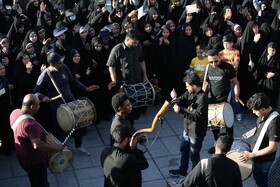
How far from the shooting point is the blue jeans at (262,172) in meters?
6.05

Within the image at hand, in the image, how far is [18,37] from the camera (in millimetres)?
10180

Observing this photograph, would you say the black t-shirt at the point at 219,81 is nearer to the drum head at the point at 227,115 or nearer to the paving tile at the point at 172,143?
the drum head at the point at 227,115

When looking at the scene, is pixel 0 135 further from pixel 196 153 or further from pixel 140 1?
pixel 140 1

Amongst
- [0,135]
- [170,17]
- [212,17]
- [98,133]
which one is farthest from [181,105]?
[170,17]

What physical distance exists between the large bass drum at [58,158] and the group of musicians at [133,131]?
0.09 metres

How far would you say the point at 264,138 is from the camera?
19.3 ft

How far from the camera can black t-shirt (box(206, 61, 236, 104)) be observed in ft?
25.7

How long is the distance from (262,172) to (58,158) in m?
2.64

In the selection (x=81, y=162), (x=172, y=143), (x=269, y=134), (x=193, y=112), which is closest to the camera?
(x=269, y=134)

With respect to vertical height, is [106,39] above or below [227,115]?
above

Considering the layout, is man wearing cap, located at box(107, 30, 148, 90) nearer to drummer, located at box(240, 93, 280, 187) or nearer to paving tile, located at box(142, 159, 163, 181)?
paving tile, located at box(142, 159, 163, 181)

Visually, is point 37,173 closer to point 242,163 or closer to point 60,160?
point 60,160

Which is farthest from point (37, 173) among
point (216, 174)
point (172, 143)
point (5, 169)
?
point (172, 143)

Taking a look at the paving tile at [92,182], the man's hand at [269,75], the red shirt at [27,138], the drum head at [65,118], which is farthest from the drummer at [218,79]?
the red shirt at [27,138]
